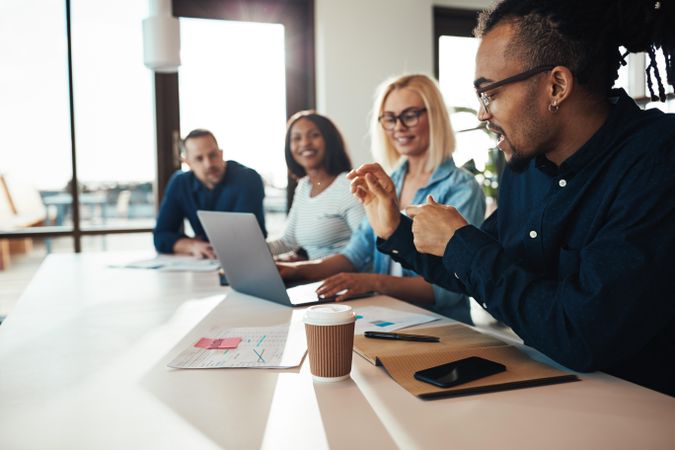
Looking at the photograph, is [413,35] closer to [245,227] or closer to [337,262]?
[337,262]

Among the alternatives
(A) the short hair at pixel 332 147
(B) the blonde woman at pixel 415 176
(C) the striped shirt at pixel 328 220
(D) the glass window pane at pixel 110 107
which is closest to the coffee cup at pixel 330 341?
(B) the blonde woman at pixel 415 176

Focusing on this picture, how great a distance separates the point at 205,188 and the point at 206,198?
0.19 ft

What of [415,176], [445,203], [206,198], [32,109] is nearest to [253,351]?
[445,203]

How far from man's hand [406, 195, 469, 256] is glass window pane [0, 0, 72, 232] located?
11.6 ft

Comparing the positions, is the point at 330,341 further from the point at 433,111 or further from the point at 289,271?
the point at 433,111

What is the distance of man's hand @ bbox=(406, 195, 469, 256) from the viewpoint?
3.81ft

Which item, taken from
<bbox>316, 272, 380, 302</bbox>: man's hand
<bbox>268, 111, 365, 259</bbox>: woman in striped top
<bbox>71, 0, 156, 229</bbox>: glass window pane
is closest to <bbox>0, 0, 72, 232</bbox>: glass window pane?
<bbox>71, 0, 156, 229</bbox>: glass window pane

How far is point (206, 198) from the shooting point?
319 centimetres

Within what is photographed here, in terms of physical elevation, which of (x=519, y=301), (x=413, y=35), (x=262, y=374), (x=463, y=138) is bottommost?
(x=262, y=374)

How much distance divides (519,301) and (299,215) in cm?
190

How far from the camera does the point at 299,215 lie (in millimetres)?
2848

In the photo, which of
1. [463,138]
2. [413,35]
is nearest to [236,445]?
[463,138]

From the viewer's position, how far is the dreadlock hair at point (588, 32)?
3.53 feet

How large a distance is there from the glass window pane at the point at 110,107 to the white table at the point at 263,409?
312 cm
